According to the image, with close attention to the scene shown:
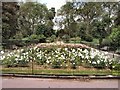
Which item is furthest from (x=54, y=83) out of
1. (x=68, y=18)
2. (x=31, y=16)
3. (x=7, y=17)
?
(x=68, y=18)

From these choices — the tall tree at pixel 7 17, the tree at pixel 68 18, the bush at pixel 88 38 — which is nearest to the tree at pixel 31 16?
the tree at pixel 68 18

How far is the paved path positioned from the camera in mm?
6340

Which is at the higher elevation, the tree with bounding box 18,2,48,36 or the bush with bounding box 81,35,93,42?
the tree with bounding box 18,2,48,36

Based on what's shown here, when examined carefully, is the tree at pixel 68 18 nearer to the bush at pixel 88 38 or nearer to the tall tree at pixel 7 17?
the bush at pixel 88 38

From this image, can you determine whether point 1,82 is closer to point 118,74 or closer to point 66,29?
point 118,74

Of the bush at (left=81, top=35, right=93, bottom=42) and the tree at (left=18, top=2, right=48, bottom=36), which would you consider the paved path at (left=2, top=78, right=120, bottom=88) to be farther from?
the tree at (left=18, top=2, right=48, bottom=36)

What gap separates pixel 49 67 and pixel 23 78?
1.77 metres

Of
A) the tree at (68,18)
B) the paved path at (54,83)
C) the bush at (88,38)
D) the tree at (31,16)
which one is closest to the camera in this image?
the paved path at (54,83)

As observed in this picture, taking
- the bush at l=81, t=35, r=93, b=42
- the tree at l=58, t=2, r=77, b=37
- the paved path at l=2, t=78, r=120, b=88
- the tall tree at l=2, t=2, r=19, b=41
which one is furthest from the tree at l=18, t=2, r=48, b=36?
the paved path at l=2, t=78, r=120, b=88

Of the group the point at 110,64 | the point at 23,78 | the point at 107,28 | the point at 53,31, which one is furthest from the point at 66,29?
the point at 23,78

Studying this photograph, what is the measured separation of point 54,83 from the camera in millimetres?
6758

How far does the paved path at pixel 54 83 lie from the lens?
6.34m

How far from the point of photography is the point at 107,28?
26.4 m

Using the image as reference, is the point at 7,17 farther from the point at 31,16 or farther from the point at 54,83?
the point at 54,83
